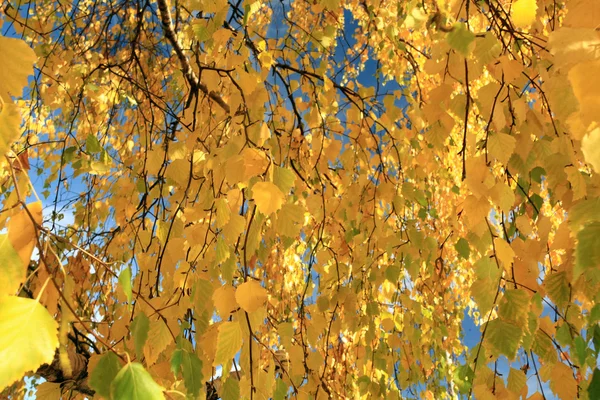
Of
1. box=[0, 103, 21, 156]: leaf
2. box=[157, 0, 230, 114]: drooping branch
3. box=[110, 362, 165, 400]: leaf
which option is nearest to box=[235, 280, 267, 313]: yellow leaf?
box=[110, 362, 165, 400]: leaf

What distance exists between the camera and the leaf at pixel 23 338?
34 cm

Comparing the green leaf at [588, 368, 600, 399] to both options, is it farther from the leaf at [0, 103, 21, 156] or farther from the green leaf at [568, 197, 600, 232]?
the leaf at [0, 103, 21, 156]

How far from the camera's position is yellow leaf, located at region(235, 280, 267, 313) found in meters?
0.70

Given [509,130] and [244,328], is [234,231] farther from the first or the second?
[509,130]

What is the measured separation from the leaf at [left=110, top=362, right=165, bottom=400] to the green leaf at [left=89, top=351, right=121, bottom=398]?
0.67 feet

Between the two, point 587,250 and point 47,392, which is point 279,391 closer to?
point 47,392

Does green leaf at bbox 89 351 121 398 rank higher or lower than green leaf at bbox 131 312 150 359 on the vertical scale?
lower

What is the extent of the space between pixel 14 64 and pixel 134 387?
0.31 metres

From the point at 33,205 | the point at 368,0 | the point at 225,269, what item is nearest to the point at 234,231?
the point at 225,269

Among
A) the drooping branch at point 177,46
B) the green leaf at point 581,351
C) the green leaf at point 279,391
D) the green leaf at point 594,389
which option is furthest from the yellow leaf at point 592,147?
the drooping branch at point 177,46

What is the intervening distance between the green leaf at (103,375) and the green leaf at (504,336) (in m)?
0.52

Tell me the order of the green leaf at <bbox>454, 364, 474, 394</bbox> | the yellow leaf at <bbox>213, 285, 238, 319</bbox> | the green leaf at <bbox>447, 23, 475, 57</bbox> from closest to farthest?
the green leaf at <bbox>447, 23, 475, 57</bbox>, the yellow leaf at <bbox>213, 285, 238, 319</bbox>, the green leaf at <bbox>454, 364, 474, 394</bbox>

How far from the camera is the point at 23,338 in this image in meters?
0.35

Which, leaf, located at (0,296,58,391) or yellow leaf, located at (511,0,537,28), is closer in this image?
leaf, located at (0,296,58,391)
